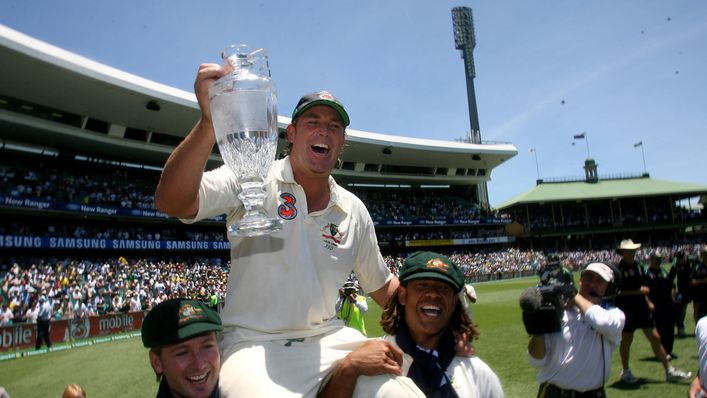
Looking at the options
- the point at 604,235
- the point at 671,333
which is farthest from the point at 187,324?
the point at 604,235

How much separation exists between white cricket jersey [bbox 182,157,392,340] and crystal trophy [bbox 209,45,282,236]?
27 centimetres

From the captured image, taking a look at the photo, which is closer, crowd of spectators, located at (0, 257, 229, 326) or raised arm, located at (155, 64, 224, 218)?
raised arm, located at (155, 64, 224, 218)

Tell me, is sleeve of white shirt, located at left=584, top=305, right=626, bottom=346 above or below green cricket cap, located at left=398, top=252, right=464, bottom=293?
below

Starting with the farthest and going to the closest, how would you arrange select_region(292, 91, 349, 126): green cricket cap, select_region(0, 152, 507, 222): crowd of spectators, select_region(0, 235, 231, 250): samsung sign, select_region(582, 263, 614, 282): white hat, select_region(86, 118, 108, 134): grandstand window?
select_region(86, 118, 108, 134): grandstand window, select_region(0, 152, 507, 222): crowd of spectators, select_region(0, 235, 231, 250): samsung sign, select_region(582, 263, 614, 282): white hat, select_region(292, 91, 349, 126): green cricket cap

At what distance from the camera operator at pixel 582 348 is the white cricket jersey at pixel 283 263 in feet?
8.17

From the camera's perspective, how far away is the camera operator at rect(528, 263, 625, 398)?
13.4ft

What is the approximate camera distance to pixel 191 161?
189 centimetres

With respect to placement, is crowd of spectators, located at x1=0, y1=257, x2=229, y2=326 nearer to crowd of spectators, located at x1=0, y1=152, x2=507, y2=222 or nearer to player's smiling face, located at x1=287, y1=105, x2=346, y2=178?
crowd of spectators, located at x1=0, y1=152, x2=507, y2=222

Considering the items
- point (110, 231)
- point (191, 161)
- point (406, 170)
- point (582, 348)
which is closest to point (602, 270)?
point (582, 348)

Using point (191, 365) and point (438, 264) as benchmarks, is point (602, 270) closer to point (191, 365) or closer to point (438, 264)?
point (438, 264)

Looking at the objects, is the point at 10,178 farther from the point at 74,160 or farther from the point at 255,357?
the point at 255,357

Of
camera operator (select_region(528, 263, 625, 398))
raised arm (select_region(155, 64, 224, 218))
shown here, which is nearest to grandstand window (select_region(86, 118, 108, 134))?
camera operator (select_region(528, 263, 625, 398))

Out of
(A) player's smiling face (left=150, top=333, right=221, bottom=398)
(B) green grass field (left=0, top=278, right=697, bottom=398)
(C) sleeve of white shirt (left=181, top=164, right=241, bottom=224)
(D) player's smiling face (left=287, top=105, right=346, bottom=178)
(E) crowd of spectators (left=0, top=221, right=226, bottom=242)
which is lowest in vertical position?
(B) green grass field (left=0, top=278, right=697, bottom=398)

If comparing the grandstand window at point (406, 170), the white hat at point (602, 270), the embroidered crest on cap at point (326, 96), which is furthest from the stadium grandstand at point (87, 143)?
the embroidered crest on cap at point (326, 96)
